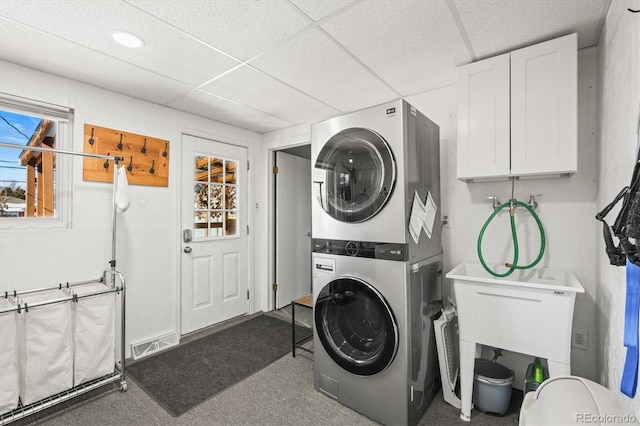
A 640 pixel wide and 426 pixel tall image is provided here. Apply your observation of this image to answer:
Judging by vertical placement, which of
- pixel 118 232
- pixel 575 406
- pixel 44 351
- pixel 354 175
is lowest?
pixel 44 351

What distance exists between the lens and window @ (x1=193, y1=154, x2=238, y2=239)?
10.7 ft

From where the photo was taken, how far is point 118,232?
2.62 metres

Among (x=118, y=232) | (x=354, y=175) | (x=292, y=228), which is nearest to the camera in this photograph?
(x=354, y=175)

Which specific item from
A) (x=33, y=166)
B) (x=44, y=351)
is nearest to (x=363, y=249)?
(x=44, y=351)

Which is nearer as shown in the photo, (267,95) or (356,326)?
(356,326)

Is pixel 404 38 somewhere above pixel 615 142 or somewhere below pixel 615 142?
above

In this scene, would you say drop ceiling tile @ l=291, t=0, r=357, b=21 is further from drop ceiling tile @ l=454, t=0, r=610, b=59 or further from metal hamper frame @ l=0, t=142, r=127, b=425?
metal hamper frame @ l=0, t=142, r=127, b=425

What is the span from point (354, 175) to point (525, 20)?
125 centimetres

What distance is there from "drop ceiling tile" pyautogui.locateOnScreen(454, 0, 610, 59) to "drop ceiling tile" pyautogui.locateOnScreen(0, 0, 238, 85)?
151cm

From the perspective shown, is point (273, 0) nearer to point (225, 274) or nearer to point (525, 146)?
point (525, 146)

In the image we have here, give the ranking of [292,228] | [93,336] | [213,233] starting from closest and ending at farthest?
[93,336] < [213,233] < [292,228]

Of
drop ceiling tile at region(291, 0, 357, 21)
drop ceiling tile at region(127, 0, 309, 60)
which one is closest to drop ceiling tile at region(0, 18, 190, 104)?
drop ceiling tile at region(127, 0, 309, 60)

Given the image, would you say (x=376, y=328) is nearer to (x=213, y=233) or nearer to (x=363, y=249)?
(x=363, y=249)

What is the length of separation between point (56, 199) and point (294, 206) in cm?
251
